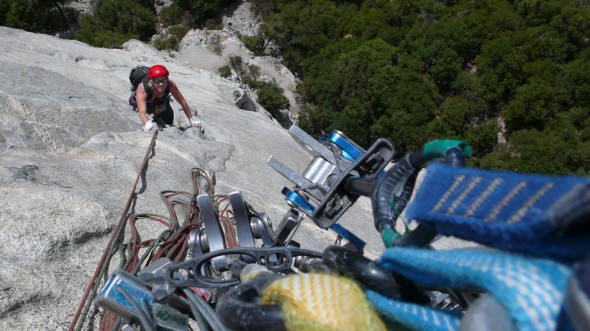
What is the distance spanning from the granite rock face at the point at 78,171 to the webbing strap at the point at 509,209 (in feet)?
7.97

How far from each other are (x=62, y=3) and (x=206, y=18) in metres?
11.8

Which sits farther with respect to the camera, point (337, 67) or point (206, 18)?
point (206, 18)

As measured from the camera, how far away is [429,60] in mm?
39031

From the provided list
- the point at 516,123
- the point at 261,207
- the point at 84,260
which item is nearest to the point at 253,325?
the point at 84,260

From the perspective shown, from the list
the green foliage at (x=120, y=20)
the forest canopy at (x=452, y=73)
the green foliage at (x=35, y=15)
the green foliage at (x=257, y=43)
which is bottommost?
the green foliage at (x=35, y=15)

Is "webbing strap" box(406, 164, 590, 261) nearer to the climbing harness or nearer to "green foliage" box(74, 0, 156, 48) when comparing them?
the climbing harness

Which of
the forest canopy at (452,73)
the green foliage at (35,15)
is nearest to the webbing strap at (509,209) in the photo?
the forest canopy at (452,73)

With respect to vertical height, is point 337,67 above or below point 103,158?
below

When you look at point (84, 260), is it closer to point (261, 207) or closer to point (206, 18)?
point (261, 207)

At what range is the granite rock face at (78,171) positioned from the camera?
2.86 metres

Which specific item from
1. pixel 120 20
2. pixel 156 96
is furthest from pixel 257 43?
pixel 156 96

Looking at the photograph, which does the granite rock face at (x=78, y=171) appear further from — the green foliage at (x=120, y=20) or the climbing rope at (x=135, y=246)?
the green foliage at (x=120, y=20)

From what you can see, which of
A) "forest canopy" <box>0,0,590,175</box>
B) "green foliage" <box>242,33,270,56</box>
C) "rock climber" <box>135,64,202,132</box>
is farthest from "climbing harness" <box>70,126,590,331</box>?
"green foliage" <box>242,33,270,56</box>

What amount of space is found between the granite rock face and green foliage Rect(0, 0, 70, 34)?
3221cm
